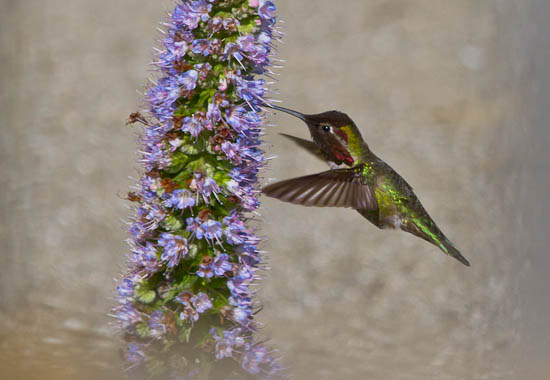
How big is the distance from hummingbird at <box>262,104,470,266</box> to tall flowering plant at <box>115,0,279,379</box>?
8 centimetres

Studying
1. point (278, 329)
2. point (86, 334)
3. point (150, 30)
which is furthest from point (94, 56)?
point (278, 329)

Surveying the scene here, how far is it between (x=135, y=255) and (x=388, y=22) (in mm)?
1931

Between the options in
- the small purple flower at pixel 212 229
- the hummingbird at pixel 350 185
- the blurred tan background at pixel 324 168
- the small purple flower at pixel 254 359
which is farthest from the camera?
the blurred tan background at pixel 324 168

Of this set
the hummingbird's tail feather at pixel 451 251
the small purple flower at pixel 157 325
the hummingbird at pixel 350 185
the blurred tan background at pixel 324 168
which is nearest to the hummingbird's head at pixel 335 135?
the hummingbird at pixel 350 185

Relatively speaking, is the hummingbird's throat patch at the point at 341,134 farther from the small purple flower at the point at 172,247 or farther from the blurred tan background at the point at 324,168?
the blurred tan background at the point at 324,168

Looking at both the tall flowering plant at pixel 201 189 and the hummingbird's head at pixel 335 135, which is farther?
the hummingbird's head at pixel 335 135

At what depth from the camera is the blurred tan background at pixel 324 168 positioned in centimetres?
293

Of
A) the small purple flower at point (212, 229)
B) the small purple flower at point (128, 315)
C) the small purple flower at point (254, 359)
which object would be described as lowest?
the small purple flower at point (254, 359)

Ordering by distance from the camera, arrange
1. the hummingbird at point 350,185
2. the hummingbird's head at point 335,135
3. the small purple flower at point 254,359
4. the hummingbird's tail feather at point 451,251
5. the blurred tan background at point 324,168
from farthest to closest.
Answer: the blurred tan background at point 324,168
the hummingbird's tail feather at point 451,251
the hummingbird's head at point 335,135
the hummingbird at point 350,185
the small purple flower at point 254,359

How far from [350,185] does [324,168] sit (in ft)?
3.95

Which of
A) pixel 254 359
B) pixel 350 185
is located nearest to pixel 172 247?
pixel 254 359

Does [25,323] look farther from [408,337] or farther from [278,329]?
[408,337]

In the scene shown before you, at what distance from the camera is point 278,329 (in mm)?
3018

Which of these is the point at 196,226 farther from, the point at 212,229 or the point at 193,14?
the point at 193,14
